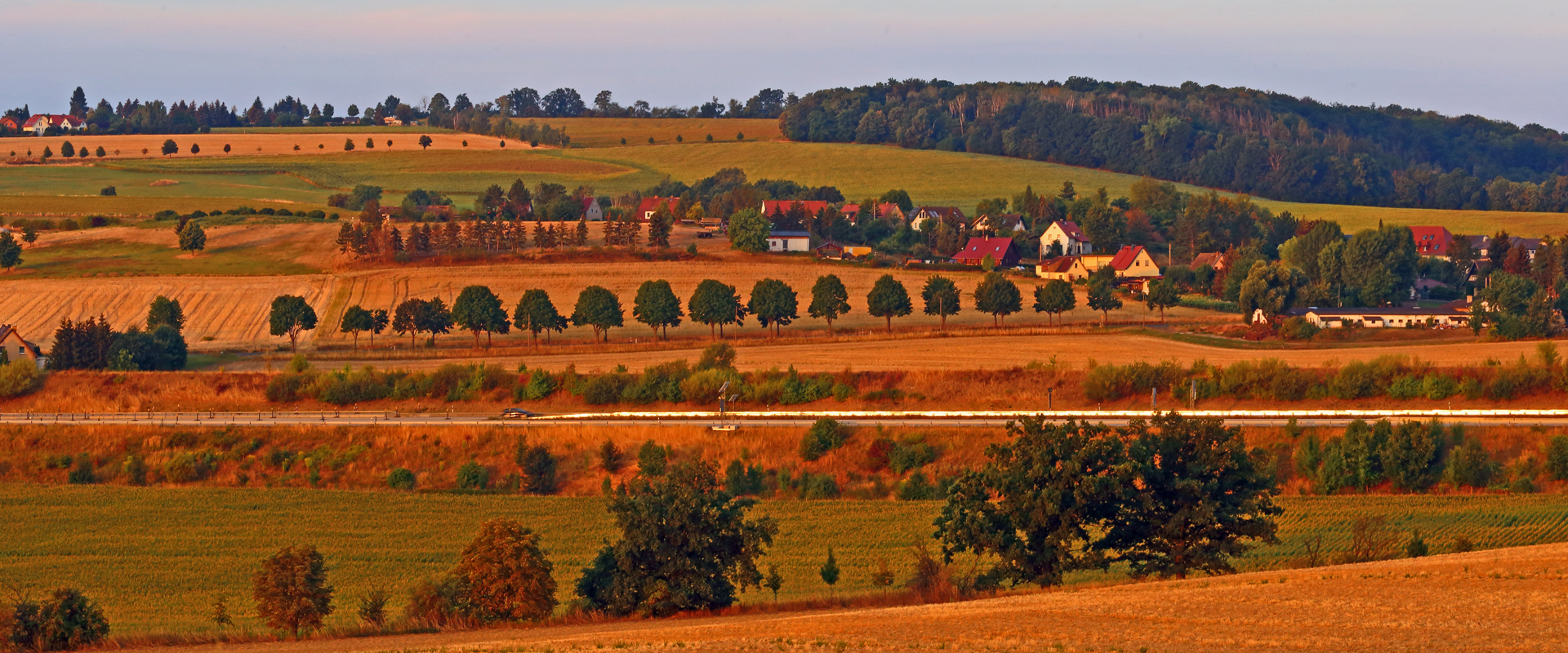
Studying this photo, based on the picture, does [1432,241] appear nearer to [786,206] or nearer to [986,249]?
[986,249]

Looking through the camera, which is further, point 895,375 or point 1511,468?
point 895,375

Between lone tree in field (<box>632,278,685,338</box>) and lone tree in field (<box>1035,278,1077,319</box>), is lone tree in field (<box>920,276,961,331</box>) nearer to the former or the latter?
lone tree in field (<box>1035,278,1077,319</box>)

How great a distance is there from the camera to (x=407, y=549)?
35906 millimetres

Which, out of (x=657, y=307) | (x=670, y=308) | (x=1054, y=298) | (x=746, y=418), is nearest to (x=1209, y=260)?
(x=1054, y=298)

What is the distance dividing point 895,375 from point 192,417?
28058mm

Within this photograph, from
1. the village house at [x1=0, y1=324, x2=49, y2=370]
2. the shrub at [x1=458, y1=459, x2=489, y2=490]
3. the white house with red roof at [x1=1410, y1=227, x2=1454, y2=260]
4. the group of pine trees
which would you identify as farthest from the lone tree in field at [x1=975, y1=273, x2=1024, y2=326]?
the white house with red roof at [x1=1410, y1=227, x2=1454, y2=260]

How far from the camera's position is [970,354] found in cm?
6438

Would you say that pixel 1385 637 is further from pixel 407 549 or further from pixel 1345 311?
pixel 1345 311

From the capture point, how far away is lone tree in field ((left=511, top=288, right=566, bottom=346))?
2832 inches

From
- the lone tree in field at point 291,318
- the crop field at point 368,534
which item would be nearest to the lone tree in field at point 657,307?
the lone tree in field at point 291,318

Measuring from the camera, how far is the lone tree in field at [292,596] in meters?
26.4

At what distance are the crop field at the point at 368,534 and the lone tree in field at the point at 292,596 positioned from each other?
858mm

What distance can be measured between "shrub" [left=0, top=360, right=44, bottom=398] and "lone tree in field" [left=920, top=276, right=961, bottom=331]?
4428cm

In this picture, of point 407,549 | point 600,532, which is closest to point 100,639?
Answer: point 407,549
